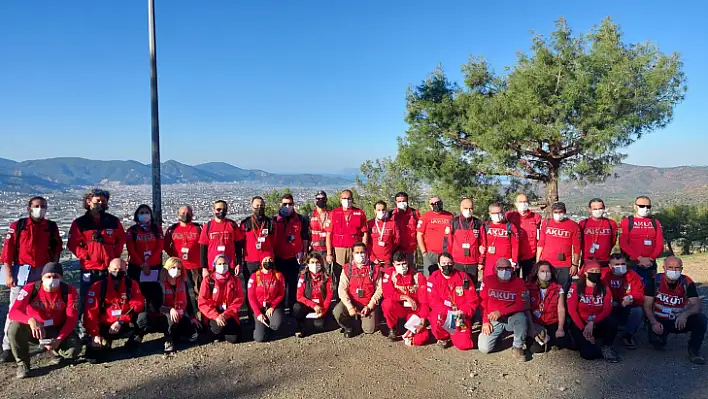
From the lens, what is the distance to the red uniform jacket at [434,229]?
7.50 metres

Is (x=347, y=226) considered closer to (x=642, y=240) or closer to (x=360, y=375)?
(x=360, y=375)

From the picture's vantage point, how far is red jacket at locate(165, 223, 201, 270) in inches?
266

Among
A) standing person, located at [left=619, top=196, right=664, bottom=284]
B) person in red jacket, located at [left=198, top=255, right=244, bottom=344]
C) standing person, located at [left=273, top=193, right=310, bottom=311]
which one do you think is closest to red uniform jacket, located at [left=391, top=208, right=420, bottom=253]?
standing person, located at [left=273, top=193, right=310, bottom=311]

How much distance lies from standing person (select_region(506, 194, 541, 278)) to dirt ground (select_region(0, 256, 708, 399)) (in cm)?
167

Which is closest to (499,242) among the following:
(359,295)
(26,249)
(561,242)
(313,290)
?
(561,242)

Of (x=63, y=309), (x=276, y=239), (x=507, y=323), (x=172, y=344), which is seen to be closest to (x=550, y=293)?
(x=507, y=323)

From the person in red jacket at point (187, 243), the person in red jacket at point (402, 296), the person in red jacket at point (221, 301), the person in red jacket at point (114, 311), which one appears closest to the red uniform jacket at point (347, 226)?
the person in red jacket at point (402, 296)

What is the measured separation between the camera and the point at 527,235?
7.05 meters

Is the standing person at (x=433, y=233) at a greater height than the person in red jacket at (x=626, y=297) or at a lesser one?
greater

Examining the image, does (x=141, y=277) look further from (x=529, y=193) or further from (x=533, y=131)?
(x=529, y=193)

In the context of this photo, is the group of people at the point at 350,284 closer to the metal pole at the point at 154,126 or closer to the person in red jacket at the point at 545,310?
the person in red jacket at the point at 545,310

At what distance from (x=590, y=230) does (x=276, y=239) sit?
4.84 metres

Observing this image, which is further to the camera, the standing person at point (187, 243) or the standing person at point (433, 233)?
the standing person at point (433, 233)

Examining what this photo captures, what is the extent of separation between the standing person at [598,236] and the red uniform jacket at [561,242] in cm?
20
